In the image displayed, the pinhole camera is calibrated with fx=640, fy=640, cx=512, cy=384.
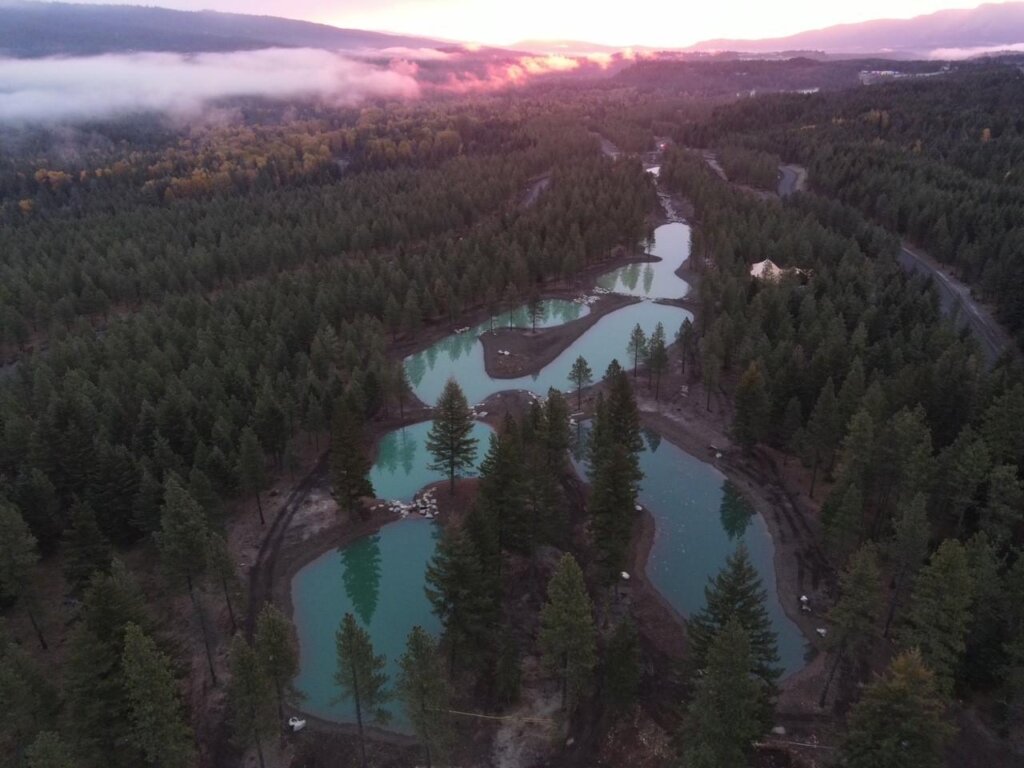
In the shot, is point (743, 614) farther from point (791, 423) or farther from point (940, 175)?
point (940, 175)

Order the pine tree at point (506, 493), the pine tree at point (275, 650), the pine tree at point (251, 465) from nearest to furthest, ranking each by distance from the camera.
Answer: the pine tree at point (275, 650), the pine tree at point (506, 493), the pine tree at point (251, 465)

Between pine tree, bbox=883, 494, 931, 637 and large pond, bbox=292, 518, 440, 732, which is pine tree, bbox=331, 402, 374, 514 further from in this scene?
pine tree, bbox=883, 494, 931, 637

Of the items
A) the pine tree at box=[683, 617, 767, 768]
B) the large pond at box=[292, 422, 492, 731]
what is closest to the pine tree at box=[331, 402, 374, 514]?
the large pond at box=[292, 422, 492, 731]

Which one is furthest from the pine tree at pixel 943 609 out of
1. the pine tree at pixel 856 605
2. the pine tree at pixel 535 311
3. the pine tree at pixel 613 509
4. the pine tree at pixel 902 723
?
the pine tree at pixel 535 311

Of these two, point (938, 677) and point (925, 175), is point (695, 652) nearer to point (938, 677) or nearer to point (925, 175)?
point (938, 677)

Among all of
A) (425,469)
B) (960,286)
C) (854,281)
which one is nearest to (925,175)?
(960,286)

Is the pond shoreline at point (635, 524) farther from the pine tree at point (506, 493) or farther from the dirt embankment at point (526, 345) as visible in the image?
the pine tree at point (506, 493)
